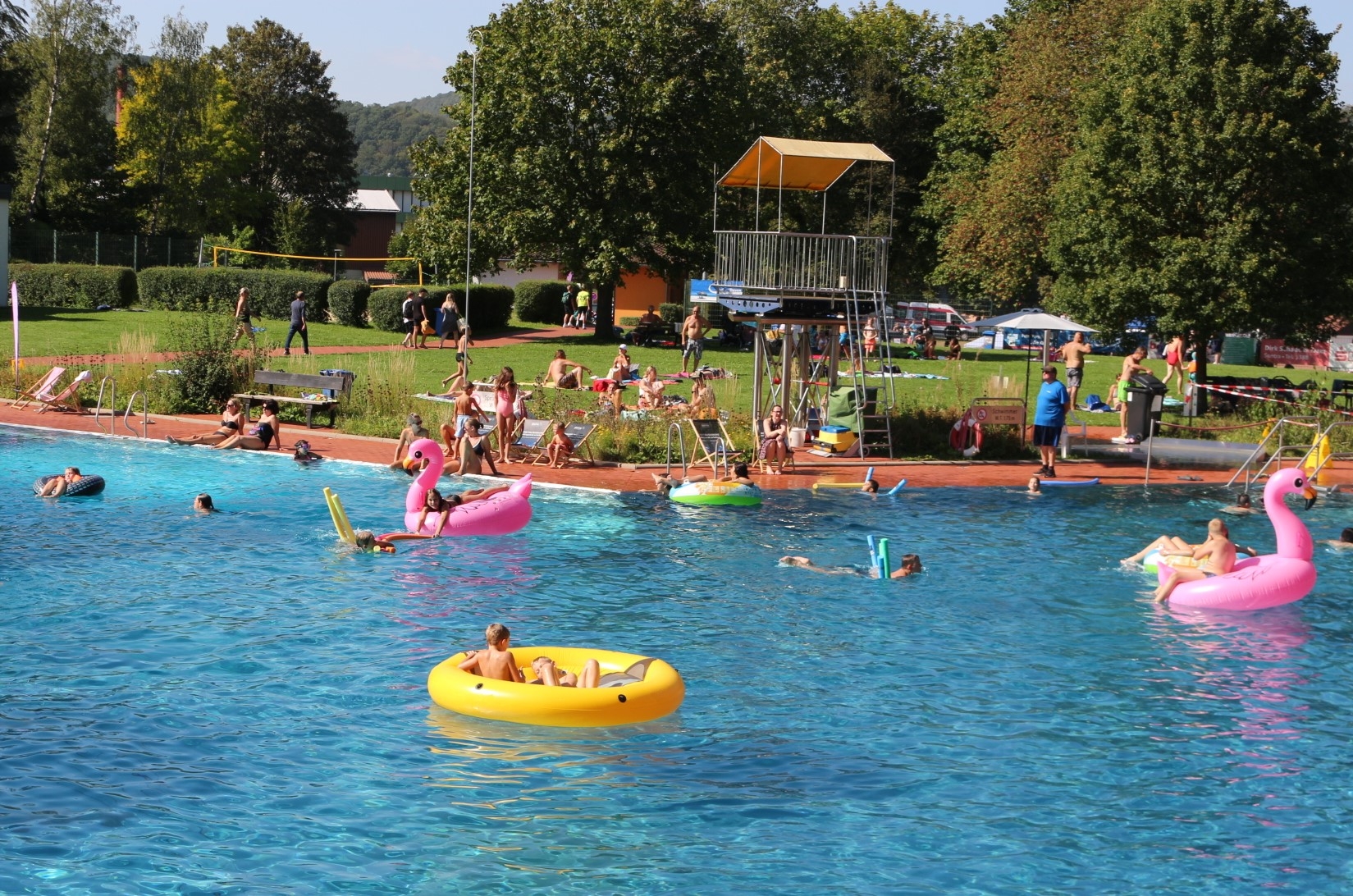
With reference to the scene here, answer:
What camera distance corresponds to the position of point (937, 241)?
55156mm

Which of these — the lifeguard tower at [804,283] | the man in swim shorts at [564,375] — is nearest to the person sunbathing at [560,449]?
the lifeguard tower at [804,283]

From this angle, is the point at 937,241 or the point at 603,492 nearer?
the point at 603,492

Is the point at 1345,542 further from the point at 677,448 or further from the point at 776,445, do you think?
the point at 677,448

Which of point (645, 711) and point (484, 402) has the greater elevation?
point (484, 402)

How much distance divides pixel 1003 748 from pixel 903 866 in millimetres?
2437

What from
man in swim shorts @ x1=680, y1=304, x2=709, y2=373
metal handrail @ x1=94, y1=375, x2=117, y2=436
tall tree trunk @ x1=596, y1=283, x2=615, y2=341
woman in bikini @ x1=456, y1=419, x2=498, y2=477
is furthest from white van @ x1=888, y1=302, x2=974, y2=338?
woman in bikini @ x1=456, y1=419, x2=498, y2=477

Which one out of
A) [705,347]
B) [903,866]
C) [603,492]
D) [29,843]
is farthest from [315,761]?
[705,347]

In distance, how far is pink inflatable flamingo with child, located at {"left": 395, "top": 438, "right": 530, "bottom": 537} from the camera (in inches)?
706

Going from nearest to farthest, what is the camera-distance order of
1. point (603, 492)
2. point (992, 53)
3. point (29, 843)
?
point (29, 843), point (603, 492), point (992, 53)

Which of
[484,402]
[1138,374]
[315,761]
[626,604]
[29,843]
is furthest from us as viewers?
[1138,374]

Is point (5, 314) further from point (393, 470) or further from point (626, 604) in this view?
point (626, 604)

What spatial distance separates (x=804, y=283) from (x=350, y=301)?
71.8 ft

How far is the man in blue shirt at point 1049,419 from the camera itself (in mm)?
23312

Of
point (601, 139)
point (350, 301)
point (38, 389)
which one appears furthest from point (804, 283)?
point (350, 301)
